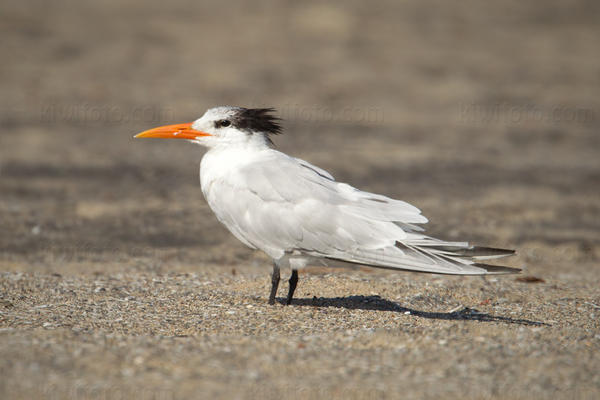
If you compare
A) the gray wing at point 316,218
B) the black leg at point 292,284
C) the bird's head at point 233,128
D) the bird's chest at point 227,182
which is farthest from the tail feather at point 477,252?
the bird's head at point 233,128

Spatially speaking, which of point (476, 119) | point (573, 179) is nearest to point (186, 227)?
point (573, 179)

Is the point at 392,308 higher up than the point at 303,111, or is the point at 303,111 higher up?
the point at 303,111

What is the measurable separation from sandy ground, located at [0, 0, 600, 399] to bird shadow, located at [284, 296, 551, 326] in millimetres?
35

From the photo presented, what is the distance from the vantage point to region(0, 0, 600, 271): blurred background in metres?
9.62

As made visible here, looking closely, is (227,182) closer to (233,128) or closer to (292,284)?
(233,128)

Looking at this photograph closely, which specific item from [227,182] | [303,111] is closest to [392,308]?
[227,182]

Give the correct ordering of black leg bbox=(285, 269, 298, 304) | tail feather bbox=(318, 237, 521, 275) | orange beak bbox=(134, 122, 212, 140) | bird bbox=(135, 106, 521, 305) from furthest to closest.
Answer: orange beak bbox=(134, 122, 212, 140) < black leg bbox=(285, 269, 298, 304) < bird bbox=(135, 106, 521, 305) < tail feather bbox=(318, 237, 521, 275)

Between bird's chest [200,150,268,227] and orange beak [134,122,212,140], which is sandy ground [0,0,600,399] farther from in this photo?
orange beak [134,122,212,140]

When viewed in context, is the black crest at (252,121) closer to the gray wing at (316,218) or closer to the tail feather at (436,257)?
the gray wing at (316,218)

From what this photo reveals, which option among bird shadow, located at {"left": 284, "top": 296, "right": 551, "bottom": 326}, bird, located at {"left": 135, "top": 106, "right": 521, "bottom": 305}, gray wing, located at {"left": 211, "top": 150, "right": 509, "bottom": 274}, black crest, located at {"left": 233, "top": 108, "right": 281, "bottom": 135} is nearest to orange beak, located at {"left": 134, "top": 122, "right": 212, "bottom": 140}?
bird, located at {"left": 135, "top": 106, "right": 521, "bottom": 305}

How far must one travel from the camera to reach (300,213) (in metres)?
5.55

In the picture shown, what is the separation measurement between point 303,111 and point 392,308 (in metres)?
10.4

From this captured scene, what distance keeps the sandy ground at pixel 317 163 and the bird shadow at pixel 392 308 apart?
0.04 metres

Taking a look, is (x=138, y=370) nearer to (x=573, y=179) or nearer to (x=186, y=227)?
(x=186, y=227)
